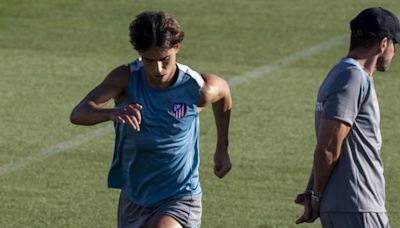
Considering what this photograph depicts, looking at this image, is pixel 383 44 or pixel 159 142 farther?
pixel 159 142

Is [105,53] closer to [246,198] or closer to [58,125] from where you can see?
[58,125]

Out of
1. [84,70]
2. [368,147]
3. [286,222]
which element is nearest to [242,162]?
[286,222]

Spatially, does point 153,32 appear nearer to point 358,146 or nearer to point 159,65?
point 159,65

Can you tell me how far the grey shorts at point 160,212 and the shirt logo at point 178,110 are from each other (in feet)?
1.61

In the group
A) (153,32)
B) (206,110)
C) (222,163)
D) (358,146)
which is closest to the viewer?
(358,146)

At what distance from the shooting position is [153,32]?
7535mm

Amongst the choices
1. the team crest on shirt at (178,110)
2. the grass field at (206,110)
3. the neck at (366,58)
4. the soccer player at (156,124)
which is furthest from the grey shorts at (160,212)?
the grass field at (206,110)

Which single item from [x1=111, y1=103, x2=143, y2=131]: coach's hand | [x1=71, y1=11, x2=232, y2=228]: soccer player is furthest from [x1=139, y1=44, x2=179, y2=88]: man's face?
[x1=111, y1=103, x2=143, y2=131]: coach's hand

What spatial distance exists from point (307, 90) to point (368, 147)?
7.26m

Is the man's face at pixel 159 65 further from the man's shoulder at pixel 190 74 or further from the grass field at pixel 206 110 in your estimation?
the grass field at pixel 206 110

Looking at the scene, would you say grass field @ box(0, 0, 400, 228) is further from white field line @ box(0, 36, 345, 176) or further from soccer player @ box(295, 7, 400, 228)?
soccer player @ box(295, 7, 400, 228)

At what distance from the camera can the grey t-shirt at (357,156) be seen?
7.14 m

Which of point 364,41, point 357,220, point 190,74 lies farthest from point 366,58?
point 190,74

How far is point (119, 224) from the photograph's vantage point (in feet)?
26.2
